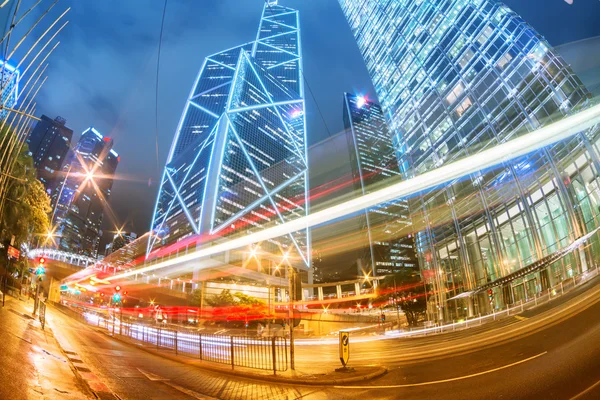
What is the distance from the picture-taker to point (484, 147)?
1204 inches

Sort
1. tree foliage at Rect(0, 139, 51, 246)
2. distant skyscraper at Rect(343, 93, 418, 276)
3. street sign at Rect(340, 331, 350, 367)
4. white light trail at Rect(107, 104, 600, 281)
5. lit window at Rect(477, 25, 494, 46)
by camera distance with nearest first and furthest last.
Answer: street sign at Rect(340, 331, 350, 367)
tree foliage at Rect(0, 139, 51, 246)
white light trail at Rect(107, 104, 600, 281)
lit window at Rect(477, 25, 494, 46)
distant skyscraper at Rect(343, 93, 418, 276)

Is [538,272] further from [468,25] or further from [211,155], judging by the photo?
[211,155]

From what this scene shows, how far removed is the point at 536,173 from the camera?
1042 inches

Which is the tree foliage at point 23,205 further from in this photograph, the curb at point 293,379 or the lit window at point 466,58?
the lit window at point 466,58

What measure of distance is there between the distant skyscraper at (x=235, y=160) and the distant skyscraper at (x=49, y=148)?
57.8m

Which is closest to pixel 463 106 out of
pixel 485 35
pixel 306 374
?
pixel 485 35

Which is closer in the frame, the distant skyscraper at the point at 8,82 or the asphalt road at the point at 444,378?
the distant skyscraper at the point at 8,82

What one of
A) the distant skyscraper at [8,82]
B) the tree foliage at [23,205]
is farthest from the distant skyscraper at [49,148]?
the distant skyscraper at [8,82]

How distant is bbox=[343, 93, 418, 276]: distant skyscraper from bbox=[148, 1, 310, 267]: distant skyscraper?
3184 cm

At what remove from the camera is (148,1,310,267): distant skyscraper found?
111 m

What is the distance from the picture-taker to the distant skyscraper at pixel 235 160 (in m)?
111

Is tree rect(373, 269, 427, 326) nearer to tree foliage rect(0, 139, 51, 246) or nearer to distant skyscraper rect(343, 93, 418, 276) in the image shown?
tree foliage rect(0, 139, 51, 246)

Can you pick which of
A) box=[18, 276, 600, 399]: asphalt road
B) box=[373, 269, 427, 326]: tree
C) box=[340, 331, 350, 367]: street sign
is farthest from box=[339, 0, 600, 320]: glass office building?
box=[340, 331, 350, 367]: street sign

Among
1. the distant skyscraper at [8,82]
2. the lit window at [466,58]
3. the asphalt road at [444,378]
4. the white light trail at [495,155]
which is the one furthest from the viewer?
the lit window at [466,58]
